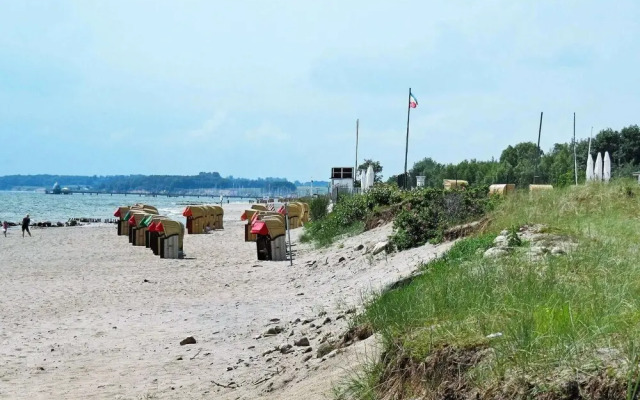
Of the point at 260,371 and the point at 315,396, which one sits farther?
the point at 260,371


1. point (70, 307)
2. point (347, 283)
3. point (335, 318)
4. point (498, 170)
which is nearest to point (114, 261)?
point (70, 307)

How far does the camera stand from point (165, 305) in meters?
14.5

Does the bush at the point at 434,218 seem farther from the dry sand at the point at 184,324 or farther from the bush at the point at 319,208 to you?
the bush at the point at 319,208

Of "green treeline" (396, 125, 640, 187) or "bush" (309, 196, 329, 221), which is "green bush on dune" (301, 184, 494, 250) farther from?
"green treeline" (396, 125, 640, 187)

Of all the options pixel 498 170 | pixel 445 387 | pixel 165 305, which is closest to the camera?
pixel 445 387

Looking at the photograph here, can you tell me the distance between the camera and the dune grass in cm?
441

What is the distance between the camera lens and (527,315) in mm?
5230

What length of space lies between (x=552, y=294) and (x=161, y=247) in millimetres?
21048

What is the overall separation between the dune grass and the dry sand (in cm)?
64

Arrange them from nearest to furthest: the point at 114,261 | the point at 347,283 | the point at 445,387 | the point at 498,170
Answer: the point at 445,387 → the point at 347,283 → the point at 114,261 → the point at 498,170

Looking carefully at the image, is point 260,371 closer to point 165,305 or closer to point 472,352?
point 472,352

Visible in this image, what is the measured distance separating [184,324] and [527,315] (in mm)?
7815

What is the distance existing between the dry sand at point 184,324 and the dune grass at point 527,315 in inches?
25.0

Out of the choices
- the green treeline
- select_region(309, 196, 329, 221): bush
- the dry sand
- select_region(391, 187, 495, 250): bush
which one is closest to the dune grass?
the dry sand
